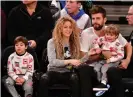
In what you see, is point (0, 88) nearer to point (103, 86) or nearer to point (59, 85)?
point (59, 85)

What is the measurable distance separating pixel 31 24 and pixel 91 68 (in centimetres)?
99

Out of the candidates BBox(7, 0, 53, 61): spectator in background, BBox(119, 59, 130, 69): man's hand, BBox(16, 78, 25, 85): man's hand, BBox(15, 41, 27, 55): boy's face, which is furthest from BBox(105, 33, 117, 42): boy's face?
BBox(16, 78, 25, 85): man's hand

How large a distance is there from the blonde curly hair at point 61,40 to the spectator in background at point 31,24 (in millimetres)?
409

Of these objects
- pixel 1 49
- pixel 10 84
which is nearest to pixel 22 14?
pixel 1 49

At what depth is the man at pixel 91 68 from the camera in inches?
179

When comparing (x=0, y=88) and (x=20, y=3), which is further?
(x=20, y=3)

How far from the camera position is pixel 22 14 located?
17.1ft

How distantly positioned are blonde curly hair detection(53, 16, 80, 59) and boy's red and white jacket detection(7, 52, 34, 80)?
1.07 feet

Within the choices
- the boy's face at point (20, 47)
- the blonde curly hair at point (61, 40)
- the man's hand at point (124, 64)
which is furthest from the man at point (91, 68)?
the boy's face at point (20, 47)

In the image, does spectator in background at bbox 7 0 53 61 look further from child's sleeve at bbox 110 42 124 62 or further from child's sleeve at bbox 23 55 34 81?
child's sleeve at bbox 110 42 124 62

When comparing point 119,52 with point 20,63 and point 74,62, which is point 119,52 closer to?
point 74,62

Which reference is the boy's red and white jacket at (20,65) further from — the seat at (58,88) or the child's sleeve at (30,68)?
the seat at (58,88)

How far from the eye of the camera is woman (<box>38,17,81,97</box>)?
455 centimetres

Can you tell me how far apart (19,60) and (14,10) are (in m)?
0.72
